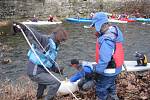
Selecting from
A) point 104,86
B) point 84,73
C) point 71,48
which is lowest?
point 71,48

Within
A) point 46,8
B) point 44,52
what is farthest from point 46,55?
point 46,8

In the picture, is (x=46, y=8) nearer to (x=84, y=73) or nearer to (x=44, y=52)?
(x=44, y=52)

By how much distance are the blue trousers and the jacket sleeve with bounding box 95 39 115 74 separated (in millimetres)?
333

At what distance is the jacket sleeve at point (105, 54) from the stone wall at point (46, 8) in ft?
110

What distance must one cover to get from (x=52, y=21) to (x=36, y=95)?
28.3 m

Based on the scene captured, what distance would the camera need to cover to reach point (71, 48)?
78.7 ft

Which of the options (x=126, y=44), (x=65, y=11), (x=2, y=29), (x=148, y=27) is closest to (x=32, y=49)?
(x=126, y=44)

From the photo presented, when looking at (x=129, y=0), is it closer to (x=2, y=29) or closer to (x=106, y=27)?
(x=2, y=29)

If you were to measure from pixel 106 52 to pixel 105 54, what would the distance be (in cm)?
4

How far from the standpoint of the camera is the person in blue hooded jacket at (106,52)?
6.53m

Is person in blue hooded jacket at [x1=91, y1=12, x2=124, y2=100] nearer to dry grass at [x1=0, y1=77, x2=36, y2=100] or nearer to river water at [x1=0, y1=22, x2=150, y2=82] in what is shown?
dry grass at [x1=0, y1=77, x2=36, y2=100]

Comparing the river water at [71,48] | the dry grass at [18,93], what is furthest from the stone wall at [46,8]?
the dry grass at [18,93]

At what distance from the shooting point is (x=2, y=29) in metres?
31.8

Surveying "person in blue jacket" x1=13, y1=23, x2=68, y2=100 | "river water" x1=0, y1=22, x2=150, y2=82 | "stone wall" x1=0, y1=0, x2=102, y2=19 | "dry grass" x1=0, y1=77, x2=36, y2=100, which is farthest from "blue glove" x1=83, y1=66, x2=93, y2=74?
"stone wall" x1=0, y1=0, x2=102, y2=19
